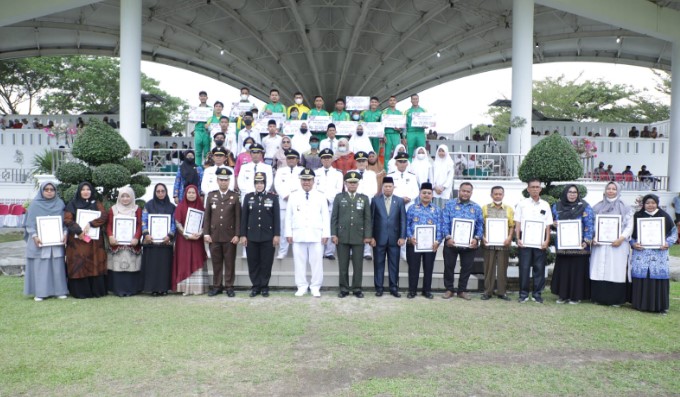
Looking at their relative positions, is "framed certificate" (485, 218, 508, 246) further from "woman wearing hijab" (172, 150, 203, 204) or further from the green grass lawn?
"woman wearing hijab" (172, 150, 203, 204)

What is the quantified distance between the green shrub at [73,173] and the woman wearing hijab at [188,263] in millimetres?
1952

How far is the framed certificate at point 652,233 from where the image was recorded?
7.32m

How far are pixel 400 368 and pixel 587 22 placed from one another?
25.3 meters

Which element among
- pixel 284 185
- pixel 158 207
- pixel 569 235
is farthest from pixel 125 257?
pixel 569 235

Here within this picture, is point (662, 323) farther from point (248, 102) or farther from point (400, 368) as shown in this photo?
point (248, 102)

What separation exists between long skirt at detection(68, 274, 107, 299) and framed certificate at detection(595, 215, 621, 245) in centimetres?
743

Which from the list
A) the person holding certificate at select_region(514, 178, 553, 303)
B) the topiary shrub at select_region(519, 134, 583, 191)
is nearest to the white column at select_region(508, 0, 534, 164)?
the topiary shrub at select_region(519, 134, 583, 191)

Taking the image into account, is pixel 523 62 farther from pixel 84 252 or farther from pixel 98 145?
pixel 84 252

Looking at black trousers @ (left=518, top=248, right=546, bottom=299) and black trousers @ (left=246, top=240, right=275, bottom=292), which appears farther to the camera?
black trousers @ (left=246, top=240, right=275, bottom=292)

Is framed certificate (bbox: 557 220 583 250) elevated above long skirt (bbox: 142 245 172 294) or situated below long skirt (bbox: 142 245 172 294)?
above

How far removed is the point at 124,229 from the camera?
7.92 metres

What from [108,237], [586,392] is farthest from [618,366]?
[108,237]

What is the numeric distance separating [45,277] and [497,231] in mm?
6707

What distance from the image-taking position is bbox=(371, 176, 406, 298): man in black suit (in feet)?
26.2
